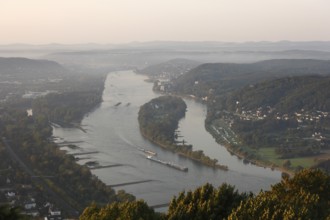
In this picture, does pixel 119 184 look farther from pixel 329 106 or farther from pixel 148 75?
pixel 148 75

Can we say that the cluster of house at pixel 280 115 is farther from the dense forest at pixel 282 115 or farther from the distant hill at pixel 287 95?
the distant hill at pixel 287 95

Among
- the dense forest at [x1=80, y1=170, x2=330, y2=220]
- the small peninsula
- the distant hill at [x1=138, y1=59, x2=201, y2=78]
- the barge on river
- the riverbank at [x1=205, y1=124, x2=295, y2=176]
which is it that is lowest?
the riverbank at [x1=205, y1=124, x2=295, y2=176]

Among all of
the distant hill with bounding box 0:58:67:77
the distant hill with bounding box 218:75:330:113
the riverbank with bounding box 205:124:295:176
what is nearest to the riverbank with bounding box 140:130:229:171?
the riverbank with bounding box 205:124:295:176

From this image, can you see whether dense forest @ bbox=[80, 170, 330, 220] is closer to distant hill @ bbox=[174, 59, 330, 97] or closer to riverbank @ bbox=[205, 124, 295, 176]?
riverbank @ bbox=[205, 124, 295, 176]

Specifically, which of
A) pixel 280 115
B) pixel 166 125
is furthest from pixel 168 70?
pixel 166 125

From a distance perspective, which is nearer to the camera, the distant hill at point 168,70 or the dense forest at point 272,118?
the dense forest at point 272,118

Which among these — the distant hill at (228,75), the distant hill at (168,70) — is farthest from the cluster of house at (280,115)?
the distant hill at (168,70)
